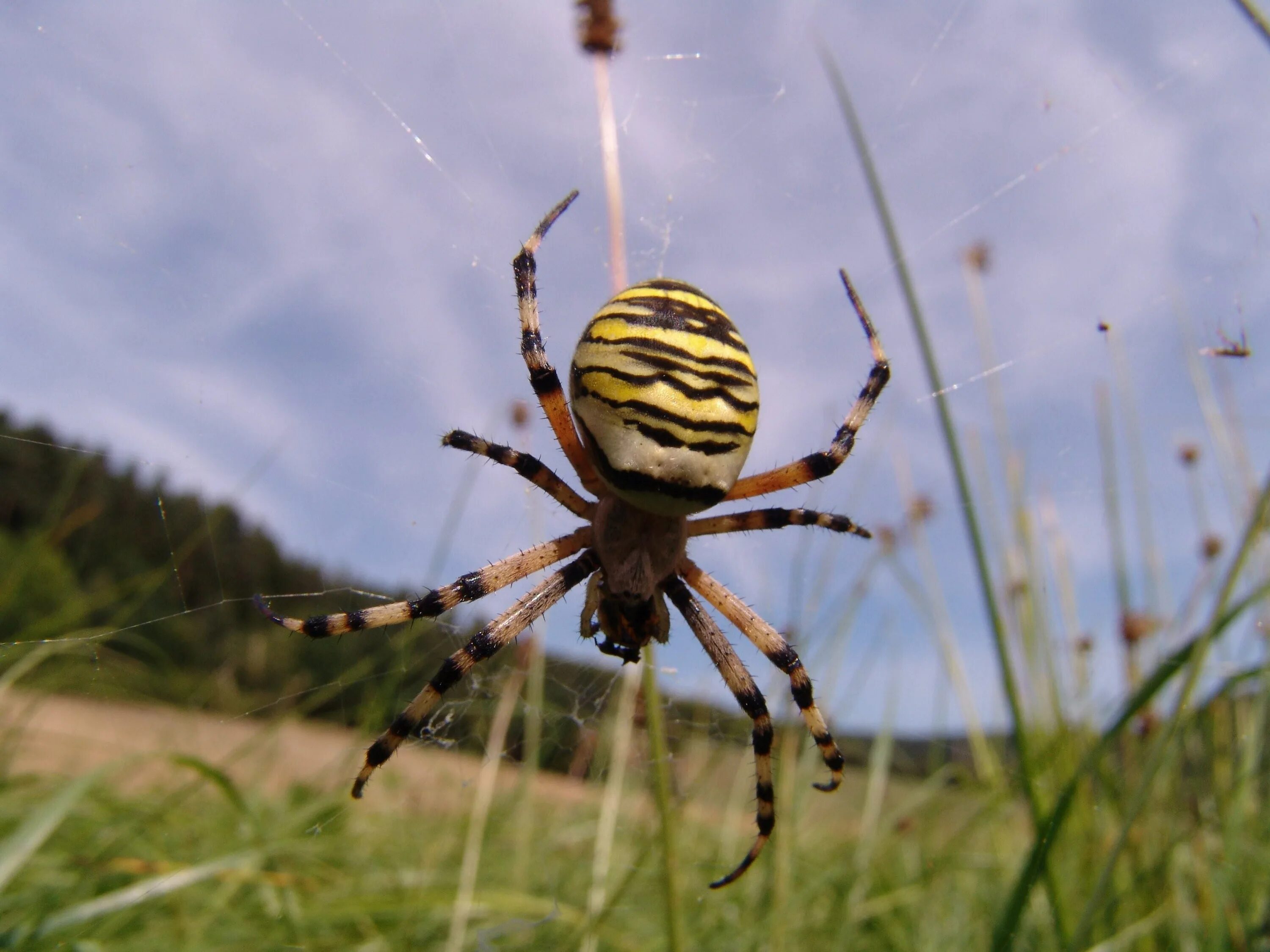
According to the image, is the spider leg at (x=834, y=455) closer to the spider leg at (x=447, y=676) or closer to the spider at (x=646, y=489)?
the spider at (x=646, y=489)

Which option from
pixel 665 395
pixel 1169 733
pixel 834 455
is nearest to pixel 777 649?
pixel 834 455

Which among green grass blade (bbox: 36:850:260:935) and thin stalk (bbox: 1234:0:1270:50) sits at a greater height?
thin stalk (bbox: 1234:0:1270:50)

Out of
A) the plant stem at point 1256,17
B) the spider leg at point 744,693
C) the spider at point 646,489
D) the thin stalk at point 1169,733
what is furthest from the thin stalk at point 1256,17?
the spider leg at point 744,693

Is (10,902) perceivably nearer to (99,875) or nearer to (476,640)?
(99,875)

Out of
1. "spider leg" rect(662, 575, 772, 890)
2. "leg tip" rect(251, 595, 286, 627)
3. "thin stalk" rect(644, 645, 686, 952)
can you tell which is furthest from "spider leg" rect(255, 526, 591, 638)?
"thin stalk" rect(644, 645, 686, 952)

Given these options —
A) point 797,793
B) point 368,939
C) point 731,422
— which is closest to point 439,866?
point 368,939

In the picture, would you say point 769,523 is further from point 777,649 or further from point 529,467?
point 529,467

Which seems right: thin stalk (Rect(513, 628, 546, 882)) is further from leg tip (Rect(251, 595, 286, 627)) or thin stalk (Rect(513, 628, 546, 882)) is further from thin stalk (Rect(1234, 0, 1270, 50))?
thin stalk (Rect(1234, 0, 1270, 50))
